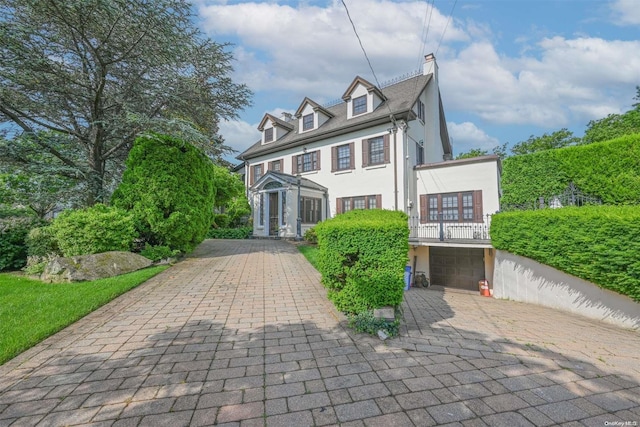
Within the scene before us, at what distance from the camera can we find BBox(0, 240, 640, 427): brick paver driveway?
7.35 feet

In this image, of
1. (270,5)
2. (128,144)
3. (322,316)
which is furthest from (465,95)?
(128,144)

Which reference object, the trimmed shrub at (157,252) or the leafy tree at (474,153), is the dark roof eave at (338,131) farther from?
the leafy tree at (474,153)

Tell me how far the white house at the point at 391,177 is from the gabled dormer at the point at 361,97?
0.17 feet

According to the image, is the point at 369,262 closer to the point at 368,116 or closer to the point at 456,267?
the point at 456,267

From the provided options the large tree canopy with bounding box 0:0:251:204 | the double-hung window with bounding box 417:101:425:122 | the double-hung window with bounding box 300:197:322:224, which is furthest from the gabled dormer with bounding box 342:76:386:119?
the large tree canopy with bounding box 0:0:251:204

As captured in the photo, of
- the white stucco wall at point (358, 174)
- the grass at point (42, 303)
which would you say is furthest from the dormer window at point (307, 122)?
the grass at point (42, 303)

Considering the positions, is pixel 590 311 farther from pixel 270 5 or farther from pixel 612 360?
pixel 270 5

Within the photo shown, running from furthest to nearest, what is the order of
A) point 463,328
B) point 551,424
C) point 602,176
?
point 602,176 → point 463,328 → point 551,424

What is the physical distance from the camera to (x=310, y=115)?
18.0 meters

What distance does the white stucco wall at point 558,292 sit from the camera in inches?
221

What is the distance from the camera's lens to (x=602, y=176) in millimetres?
8828

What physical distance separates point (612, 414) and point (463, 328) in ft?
7.07

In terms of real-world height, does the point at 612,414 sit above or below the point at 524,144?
below

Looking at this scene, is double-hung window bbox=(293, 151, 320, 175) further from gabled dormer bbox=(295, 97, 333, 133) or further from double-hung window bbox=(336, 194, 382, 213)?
double-hung window bbox=(336, 194, 382, 213)
